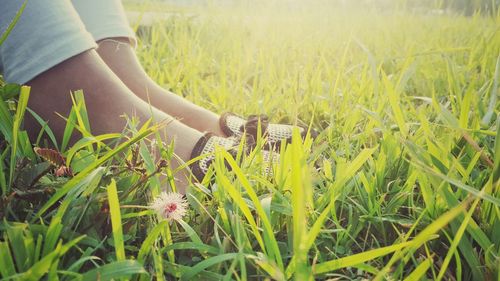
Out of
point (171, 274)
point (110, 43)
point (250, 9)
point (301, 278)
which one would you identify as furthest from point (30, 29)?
point (250, 9)

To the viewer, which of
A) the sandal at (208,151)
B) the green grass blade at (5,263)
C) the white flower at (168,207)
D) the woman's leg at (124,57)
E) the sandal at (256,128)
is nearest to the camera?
the green grass blade at (5,263)

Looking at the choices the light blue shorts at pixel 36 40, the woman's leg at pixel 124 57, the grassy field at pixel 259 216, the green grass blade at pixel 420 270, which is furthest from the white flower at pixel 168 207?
the woman's leg at pixel 124 57

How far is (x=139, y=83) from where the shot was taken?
125 centimetres

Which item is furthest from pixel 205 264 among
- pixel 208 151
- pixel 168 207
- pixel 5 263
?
pixel 208 151

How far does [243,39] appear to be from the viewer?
2.40 m

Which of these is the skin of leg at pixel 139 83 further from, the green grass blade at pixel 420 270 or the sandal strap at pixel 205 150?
the green grass blade at pixel 420 270

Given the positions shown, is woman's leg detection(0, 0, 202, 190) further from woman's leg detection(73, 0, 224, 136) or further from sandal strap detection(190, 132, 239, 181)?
woman's leg detection(73, 0, 224, 136)

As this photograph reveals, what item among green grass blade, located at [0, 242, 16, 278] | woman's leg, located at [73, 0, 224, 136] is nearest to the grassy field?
green grass blade, located at [0, 242, 16, 278]

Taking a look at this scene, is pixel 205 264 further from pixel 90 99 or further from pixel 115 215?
pixel 90 99

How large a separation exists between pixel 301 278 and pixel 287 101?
2.91 ft

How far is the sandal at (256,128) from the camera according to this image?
1010 millimetres

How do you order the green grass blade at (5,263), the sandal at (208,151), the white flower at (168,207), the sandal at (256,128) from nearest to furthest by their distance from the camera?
1. the green grass blade at (5,263)
2. the white flower at (168,207)
3. the sandal at (208,151)
4. the sandal at (256,128)

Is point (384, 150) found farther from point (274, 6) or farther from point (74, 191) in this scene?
point (274, 6)

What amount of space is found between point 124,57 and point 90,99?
0.44 metres
